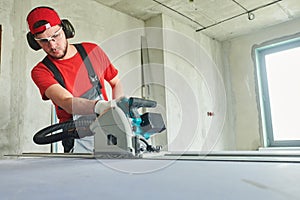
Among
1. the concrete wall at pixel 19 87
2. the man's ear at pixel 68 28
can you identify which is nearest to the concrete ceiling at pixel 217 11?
the man's ear at pixel 68 28

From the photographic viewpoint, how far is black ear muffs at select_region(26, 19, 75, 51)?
2.53m

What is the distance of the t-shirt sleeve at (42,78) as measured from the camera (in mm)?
2494

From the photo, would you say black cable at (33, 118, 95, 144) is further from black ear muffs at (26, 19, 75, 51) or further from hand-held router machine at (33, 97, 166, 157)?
black ear muffs at (26, 19, 75, 51)

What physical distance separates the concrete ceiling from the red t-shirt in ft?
2.76

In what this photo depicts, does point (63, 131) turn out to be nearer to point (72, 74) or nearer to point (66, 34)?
point (72, 74)

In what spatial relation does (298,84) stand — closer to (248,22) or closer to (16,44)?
(248,22)

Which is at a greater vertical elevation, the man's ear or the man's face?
the man's ear

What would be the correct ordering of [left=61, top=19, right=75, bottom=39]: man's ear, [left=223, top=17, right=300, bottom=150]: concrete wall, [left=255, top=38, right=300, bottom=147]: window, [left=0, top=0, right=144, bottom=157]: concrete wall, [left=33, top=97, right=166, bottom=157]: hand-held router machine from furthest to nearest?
[left=223, top=17, right=300, bottom=150]: concrete wall < [left=255, top=38, right=300, bottom=147]: window < [left=61, top=19, right=75, bottom=39]: man's ear < [left=0, top=0, right=144, bottom=157]: concrete wall < [left=33, top=97, right=166, bottom=157]: hand-held router machine

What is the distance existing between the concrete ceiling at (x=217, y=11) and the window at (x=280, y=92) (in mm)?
400

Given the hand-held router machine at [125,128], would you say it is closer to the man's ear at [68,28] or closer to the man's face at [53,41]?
the man's face at [53,41]

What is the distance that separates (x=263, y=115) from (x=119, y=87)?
2193 mm

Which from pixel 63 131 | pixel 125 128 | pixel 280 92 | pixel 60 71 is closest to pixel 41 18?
pixel 60 71

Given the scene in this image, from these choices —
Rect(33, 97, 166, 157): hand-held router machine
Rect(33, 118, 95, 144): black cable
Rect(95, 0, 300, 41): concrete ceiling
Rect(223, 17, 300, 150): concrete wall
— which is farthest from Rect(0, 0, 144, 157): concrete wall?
Rect(223, 17, 300, 150): concrete wall

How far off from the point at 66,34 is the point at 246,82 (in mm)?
2746
